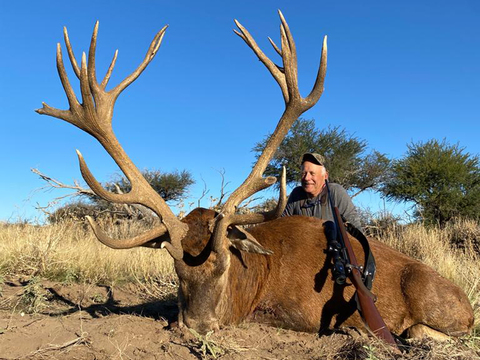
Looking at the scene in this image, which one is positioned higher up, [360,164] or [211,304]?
[360,164]

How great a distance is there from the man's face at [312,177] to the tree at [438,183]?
12870mm

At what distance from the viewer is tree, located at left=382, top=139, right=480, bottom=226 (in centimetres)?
1758

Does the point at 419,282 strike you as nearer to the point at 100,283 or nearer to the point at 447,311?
the point at 447,311

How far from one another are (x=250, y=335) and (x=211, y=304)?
405 millimetres

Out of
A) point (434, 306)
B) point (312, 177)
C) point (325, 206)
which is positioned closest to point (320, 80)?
point (312, 177)

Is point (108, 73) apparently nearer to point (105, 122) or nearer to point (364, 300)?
point (105, 122)

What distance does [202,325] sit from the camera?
3.45 m

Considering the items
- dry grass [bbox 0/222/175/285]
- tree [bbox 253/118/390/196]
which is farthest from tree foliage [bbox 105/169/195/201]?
dry grass [bbox 0/222/175/285]

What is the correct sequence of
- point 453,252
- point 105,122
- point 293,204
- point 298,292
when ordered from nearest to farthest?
point 298,292 → point 105,122 → point 293,204 → point 453,252

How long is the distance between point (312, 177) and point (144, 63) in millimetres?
2510

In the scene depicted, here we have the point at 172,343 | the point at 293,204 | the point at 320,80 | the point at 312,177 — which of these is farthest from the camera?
the point at 293,204

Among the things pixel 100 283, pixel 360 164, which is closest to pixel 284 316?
pixel 100 283

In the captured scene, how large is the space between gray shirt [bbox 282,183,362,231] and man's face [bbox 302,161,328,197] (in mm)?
94

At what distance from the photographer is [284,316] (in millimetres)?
3814
